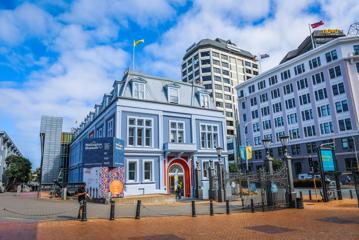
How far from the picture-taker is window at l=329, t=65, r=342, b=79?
45.5 metres

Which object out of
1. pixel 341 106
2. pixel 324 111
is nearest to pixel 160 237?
pixel 341 106

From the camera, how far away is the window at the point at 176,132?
94.3ft

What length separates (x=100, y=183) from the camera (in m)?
21.2

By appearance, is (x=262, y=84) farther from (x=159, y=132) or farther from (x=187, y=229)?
(x=187, y=229)

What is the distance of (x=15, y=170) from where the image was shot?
54156mm

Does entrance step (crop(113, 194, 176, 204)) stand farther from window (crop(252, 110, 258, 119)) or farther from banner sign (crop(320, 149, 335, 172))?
window (crop(252, 110, 258, 119))

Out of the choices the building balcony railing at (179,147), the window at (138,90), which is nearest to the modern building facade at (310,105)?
the building balcony railing at (179,147)

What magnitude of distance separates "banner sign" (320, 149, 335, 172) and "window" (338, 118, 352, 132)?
91.2 feet

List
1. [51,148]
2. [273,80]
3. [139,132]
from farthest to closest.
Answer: [51,148] < [273,80] < [139,132]

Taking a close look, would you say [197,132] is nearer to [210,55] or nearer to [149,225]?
[149,225]

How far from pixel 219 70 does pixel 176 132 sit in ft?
194

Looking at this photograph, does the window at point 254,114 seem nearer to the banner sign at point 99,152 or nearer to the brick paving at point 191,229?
the banner sign at point 99,152

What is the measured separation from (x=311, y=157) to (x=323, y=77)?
47.5 feet

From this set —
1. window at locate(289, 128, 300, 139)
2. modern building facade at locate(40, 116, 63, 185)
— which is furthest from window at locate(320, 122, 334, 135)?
modern building facade at locate(40, 116, 63, 185)
